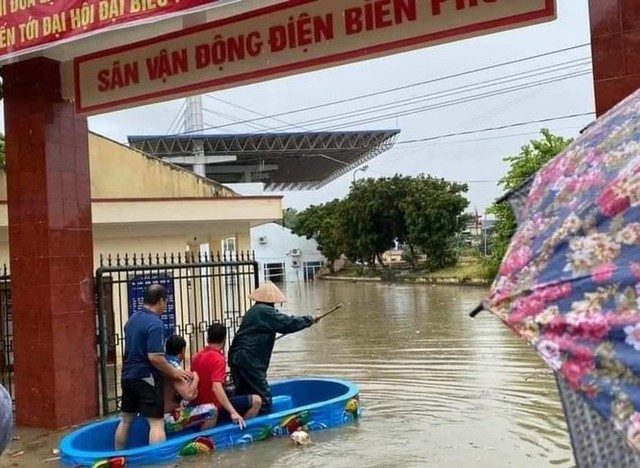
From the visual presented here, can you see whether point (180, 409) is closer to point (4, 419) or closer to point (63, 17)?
point (63, 17)

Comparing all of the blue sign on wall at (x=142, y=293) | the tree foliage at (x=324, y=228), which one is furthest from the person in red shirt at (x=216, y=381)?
the tree foliage at (x=324, y=228)

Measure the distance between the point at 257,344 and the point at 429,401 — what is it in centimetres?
258

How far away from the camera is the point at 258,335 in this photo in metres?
6.94

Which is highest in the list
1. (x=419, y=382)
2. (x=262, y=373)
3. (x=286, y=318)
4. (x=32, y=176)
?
(x=32, y=176)

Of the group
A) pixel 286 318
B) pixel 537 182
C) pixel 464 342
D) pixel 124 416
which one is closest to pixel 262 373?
pixel 286 318

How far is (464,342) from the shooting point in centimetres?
1386

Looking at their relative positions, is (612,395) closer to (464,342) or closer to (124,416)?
(124,416)

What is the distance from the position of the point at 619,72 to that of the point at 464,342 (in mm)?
9240

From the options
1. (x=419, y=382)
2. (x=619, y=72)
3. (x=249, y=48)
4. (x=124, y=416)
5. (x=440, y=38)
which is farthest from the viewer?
(x=419, y=382)

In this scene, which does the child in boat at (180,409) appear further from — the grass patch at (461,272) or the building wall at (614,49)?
the grass patch at (461,272)

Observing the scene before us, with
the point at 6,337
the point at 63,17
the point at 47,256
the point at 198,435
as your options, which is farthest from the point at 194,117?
the point at 198,435

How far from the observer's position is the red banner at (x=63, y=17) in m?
6.10

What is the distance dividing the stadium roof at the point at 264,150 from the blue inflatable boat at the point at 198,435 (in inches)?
2002

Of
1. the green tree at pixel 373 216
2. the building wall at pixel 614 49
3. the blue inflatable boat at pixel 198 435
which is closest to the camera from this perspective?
the building wall at pixel 614 49
